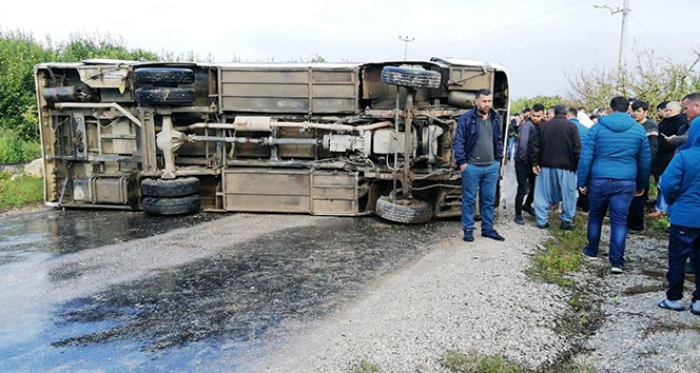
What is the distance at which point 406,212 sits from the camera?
26.0ft

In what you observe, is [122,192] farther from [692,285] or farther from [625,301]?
[692,285]

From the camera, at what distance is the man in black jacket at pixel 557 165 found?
7715 mm

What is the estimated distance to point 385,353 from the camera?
395cm

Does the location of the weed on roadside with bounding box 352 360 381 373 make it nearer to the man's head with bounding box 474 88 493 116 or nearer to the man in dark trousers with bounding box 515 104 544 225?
the man's head with bounding box 474 88 493 116

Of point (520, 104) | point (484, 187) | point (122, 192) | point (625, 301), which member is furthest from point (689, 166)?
point (520, 104)

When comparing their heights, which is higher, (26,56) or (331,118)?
(26,56)

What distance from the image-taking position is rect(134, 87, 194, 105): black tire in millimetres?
8422

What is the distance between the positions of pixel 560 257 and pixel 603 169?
1135mm

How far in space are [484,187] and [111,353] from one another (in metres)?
4.89

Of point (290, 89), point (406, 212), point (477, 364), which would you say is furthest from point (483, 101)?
point (477, 364)

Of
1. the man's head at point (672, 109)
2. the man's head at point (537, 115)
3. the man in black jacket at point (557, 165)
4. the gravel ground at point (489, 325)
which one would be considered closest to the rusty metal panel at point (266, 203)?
the gravel ground at point (489, 325)

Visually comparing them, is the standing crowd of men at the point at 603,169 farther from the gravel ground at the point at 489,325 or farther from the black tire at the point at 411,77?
the black tire at the point at 411,77

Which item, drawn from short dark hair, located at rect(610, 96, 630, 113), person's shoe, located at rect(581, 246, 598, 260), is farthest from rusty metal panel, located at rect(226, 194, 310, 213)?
short dark hair, located at rect(610, 96, 630, 113)

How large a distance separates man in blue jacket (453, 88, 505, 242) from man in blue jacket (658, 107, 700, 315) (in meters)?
2.42
